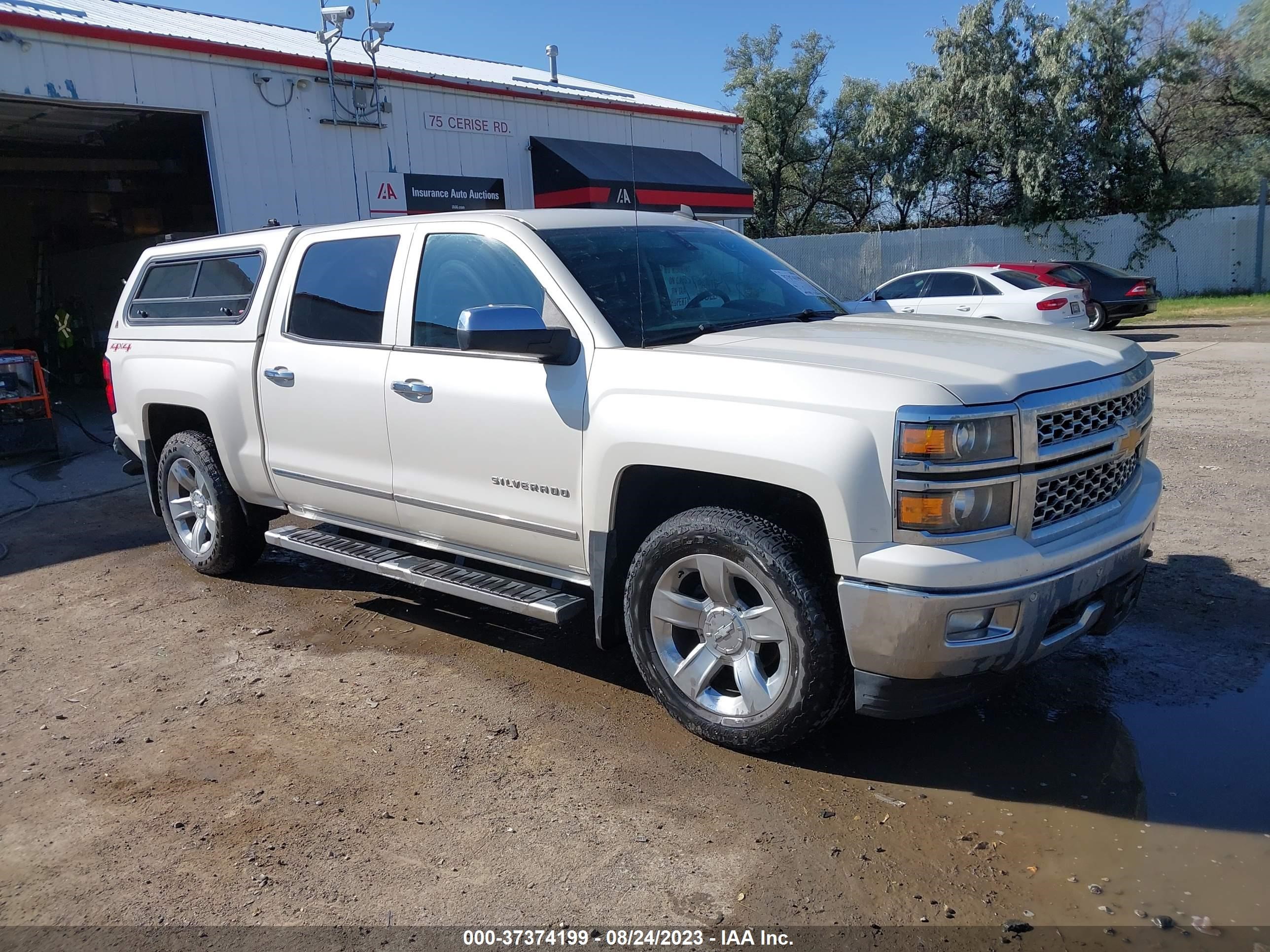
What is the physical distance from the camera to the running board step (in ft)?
13.2

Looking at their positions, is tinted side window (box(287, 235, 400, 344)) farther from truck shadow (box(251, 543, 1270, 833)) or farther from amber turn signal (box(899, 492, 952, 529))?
amber turn signal (box(899, 492, 952, 529))

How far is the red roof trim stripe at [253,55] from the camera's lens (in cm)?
1063

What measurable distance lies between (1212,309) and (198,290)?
22.6 m

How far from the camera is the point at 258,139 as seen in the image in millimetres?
12609

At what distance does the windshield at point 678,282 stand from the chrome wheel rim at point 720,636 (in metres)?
0.97

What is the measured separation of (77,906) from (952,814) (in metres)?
2.79

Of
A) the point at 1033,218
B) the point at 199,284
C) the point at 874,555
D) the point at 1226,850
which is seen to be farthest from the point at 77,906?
the point at 1033,218

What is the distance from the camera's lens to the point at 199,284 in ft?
19.2

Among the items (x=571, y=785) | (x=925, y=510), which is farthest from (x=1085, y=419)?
(x=571, y=785)

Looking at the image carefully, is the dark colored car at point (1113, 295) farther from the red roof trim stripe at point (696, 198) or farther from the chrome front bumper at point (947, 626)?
the chrome front bumper at point (947, 626)

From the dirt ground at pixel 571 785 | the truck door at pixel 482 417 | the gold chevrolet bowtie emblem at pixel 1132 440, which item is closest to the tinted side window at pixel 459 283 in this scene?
the truck door at pixel 482 417

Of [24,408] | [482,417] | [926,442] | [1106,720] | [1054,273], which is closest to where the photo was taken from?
[926,442]

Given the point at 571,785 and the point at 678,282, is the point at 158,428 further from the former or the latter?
the point at 571,785

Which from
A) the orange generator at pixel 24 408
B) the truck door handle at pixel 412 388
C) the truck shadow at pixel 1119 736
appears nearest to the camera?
the truck shadow at pixel 1119 736
